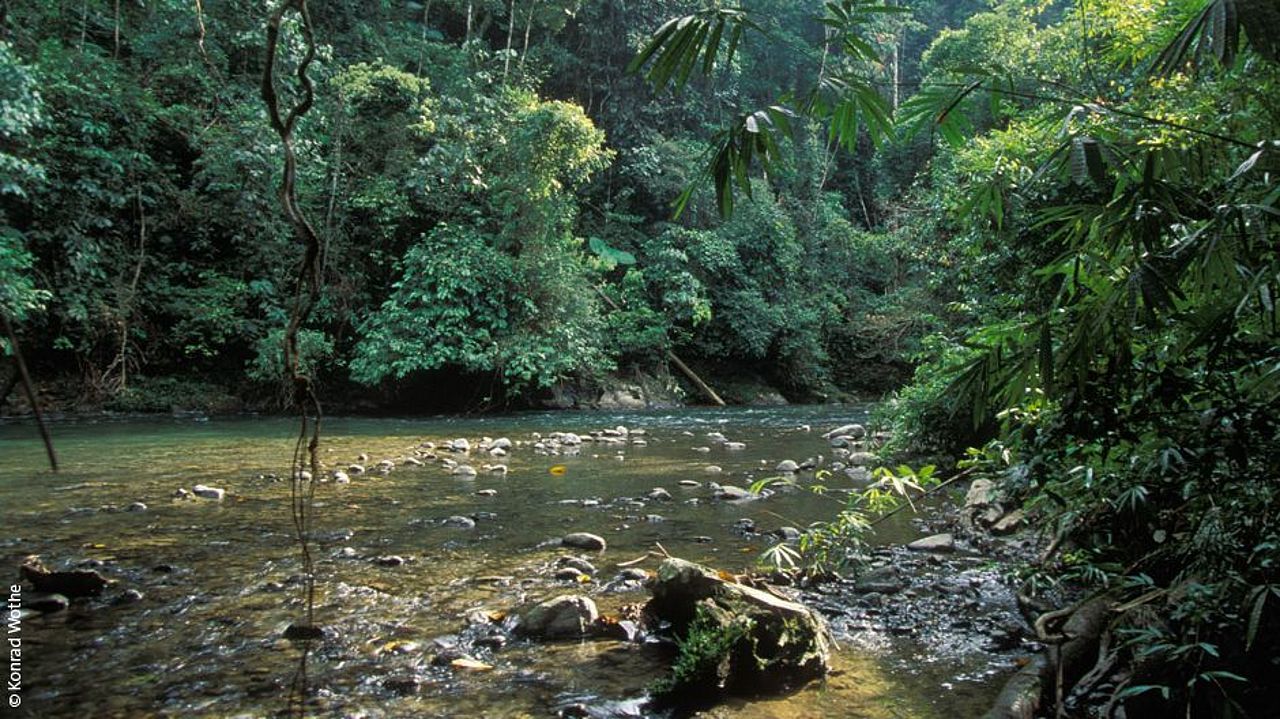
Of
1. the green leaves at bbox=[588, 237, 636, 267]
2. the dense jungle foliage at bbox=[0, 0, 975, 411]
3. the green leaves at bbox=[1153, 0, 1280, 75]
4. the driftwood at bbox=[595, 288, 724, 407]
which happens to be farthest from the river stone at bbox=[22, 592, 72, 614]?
the green leaves at bbox=[588, 237, 636, 267]

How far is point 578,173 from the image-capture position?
50.3 feet

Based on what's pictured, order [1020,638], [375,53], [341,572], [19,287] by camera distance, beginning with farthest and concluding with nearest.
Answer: [375,53] < [19,287] < [341,572] < [1020,638]

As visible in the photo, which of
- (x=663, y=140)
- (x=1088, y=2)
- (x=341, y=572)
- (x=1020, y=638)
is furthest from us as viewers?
(x=663, y=140)

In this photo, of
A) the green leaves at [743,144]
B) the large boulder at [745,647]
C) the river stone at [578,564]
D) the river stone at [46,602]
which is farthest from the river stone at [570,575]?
the green leaves at [743,144]

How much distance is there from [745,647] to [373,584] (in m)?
1.90

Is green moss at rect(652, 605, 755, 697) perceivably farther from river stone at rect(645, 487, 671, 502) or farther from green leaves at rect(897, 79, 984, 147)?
river stone at rect(645, 487, 671, 502)

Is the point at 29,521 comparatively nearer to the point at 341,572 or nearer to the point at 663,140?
the point at 341,572

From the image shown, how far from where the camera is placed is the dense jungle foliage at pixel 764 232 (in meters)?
1.42

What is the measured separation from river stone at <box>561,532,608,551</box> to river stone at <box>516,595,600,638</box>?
46.4 inches

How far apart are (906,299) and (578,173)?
7360 millimetres

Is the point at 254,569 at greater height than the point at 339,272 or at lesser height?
lesser

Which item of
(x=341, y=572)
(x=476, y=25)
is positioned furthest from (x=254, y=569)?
(x=476, y=25)

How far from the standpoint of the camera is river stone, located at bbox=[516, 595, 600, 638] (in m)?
2.83

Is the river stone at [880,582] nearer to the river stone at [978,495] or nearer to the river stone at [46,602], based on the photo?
the river stone at [978,495]
